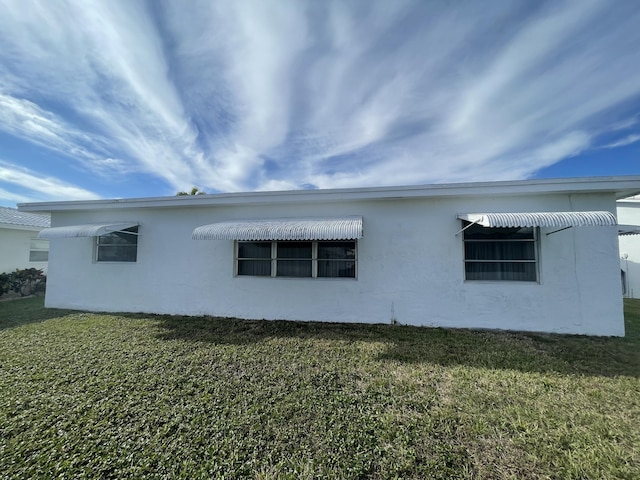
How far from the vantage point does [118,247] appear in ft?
33.5

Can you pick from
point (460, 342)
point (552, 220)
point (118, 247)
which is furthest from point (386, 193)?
point (118, 247)

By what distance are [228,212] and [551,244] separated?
1008 centimetres

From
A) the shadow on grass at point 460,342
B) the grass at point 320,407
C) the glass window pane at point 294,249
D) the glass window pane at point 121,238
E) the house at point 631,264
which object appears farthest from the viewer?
the house at point 631,264

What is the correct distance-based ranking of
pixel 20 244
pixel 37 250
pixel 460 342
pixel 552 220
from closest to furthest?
1. pixel 552 220
2. pixel 460 342
3. pixel 20 244
4. pixel 37 250

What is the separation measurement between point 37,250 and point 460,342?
23.1 metres

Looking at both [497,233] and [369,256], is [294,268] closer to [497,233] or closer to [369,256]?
[369,256]

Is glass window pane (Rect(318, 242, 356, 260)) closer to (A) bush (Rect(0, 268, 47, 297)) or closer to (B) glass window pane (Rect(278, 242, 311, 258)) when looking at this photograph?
(B) glass window pane (Rect(278, 242, 311, 258))

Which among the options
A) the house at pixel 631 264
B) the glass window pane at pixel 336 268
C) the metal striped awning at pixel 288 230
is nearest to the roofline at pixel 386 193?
the metal striped awning at pixel 288 230

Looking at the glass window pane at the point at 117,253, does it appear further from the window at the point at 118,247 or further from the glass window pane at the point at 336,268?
the glass window pane at the point at 336,268

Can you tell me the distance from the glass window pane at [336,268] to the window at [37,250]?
714 inches

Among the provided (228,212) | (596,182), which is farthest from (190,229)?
(596,182)

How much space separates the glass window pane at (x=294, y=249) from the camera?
8.79m

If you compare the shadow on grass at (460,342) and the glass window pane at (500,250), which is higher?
the glass window pane at (500,250)

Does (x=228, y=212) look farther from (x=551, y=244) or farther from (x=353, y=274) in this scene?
(x=551, y=244)
